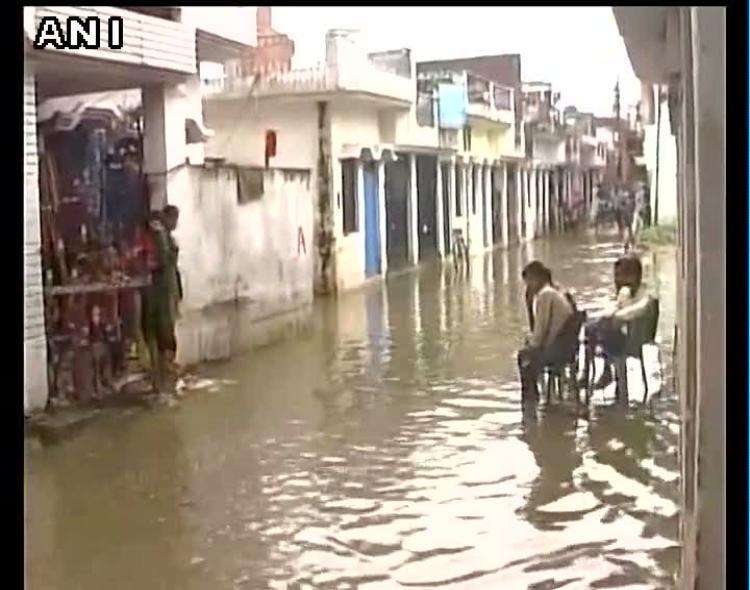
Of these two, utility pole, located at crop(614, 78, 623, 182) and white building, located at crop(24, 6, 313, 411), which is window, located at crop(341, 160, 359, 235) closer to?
white building, located at crop(24, 6, 313, 411)

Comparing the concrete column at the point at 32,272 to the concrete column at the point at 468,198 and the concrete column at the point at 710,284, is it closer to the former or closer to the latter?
the concrete column at the point at 468,198

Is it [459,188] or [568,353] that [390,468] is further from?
[459,188]

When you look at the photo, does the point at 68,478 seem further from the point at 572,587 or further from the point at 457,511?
the point at 572,587

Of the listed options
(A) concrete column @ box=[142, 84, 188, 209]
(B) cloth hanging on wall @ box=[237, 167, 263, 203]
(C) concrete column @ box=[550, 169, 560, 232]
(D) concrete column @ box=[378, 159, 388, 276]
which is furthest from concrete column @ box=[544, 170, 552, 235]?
(A) concrete column @ box=[142, 84, 188, 209]

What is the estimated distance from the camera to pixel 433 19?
52.8 inches

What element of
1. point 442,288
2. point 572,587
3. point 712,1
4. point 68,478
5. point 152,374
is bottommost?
point 572,587

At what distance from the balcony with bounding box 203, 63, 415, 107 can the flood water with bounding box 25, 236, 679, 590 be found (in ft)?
0.79

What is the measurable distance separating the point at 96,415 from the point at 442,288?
18.8 inches

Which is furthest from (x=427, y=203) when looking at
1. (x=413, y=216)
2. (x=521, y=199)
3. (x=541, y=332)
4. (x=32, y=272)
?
(x=32, y=272)

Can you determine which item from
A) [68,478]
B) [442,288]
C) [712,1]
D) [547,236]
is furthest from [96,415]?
Answer: [712,1]

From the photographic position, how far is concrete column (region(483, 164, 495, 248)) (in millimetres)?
1425

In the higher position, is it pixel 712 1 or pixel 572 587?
pixel 712 1

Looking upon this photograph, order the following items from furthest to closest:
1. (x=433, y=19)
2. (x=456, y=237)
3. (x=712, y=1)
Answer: (x=456, y=237), (x=433, y=19), (x=712, y=1)

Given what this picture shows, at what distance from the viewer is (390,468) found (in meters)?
1.38
